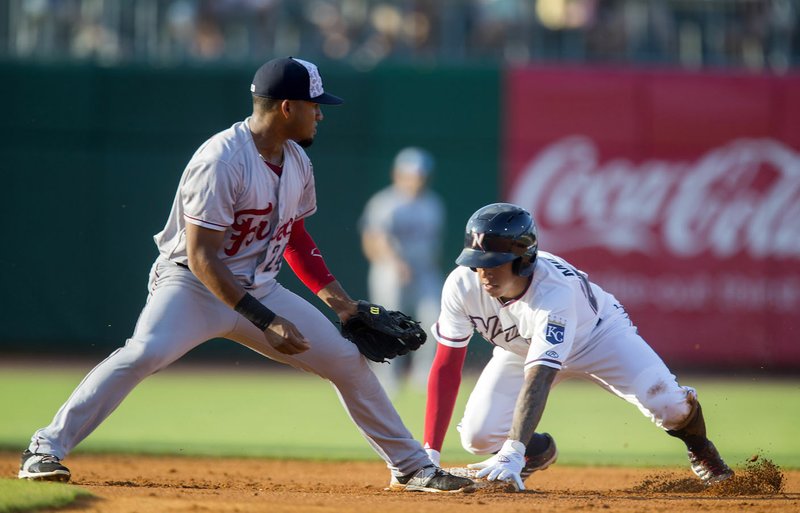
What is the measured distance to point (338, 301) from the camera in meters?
5.02

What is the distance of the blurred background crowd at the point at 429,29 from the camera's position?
13102 mm

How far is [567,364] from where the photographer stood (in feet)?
17.2

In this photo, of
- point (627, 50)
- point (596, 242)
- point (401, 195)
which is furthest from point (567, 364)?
point (627, 50)

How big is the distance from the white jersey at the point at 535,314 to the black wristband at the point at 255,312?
99 cm

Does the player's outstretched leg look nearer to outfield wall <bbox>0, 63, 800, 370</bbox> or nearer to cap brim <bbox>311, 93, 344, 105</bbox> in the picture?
cap brim <bbox>311, 93, 344, 105</bbox>

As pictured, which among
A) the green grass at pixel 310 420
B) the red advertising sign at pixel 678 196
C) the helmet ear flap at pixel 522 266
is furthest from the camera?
the red advertising sign at pixel 678 196

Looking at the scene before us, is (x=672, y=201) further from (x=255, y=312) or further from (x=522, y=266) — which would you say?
(x=255, y=312)

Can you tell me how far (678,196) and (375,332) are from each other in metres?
7.69

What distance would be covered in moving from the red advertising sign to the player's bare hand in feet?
→ 25.0

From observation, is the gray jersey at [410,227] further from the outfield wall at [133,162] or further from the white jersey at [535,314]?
the white jersey at [535,314]

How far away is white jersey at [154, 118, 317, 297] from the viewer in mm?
4465

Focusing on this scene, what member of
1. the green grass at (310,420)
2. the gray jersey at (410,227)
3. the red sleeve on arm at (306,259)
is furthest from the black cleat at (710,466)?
the gray jersey at (410,227)

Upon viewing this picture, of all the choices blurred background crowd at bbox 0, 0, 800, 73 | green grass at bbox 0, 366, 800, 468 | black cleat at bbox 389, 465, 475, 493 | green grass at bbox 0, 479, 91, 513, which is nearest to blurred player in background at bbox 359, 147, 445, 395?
green grass at bbox 0, 366, 800, 468

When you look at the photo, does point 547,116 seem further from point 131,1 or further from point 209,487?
point 209,487
